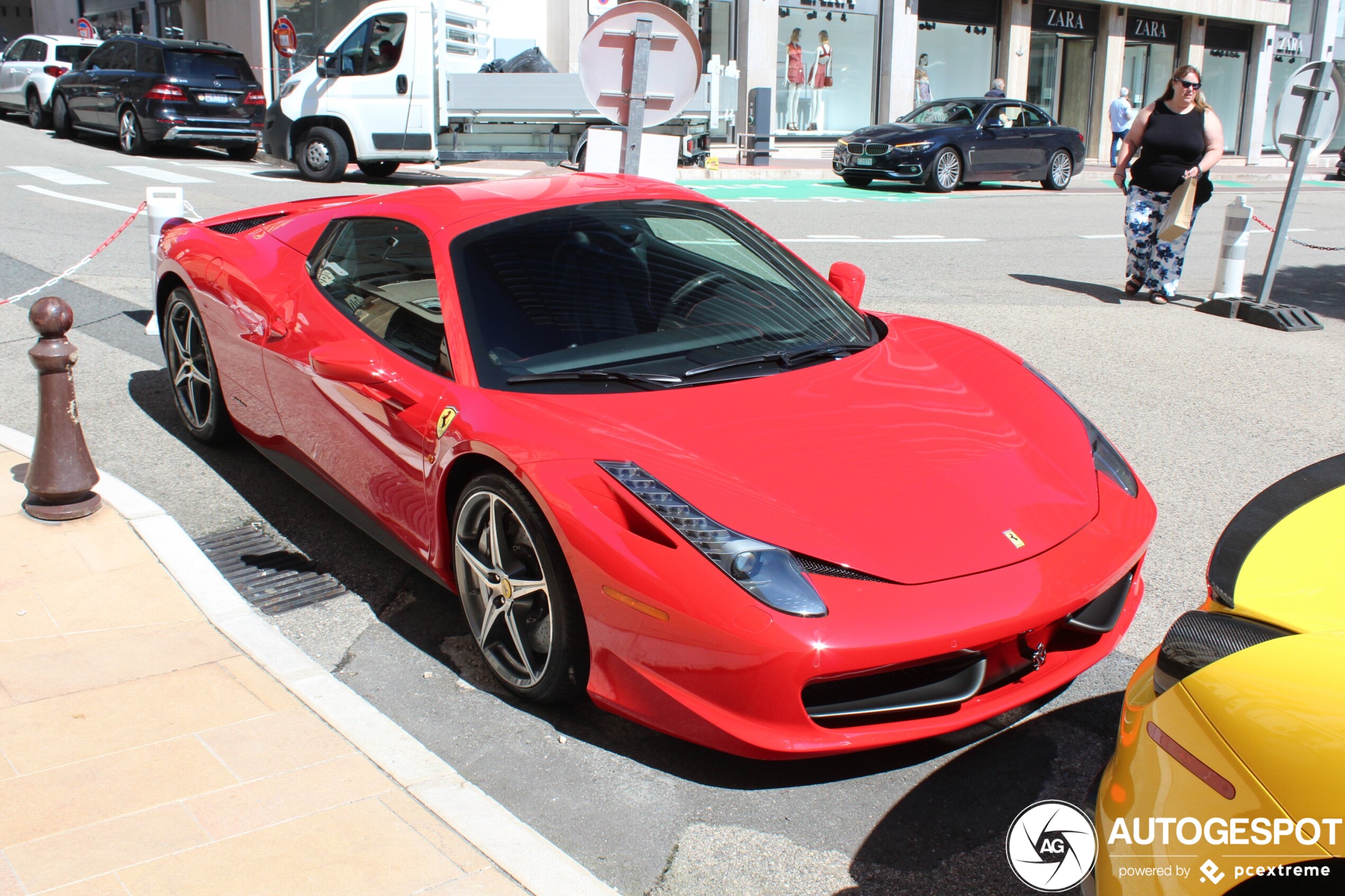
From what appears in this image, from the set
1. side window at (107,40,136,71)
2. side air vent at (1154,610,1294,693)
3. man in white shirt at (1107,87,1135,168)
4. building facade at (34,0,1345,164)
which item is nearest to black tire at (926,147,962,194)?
building facade at (34,0,1345,164)

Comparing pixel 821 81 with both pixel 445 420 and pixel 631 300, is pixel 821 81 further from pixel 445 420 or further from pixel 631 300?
pixel 445 420

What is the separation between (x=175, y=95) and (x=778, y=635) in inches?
744

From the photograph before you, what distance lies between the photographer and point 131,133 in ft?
62.4

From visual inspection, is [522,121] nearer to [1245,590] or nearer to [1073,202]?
[1073,202]

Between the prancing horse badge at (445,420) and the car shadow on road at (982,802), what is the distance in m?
1.58

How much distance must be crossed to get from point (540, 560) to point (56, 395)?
246 centimetres

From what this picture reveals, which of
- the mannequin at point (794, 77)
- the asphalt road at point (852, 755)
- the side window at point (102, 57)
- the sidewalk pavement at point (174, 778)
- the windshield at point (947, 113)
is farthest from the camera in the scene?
the mannequin at point (794, 77)

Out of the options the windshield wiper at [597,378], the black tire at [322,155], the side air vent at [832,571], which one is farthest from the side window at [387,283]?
the black tire at [322,155]

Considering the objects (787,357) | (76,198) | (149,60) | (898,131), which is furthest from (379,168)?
(787,357)

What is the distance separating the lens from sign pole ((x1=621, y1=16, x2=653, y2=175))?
19.8ft

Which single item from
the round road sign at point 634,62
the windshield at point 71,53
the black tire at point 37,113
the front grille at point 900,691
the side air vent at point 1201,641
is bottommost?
the front grille at point 900,691

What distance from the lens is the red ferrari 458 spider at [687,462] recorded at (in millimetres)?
2641

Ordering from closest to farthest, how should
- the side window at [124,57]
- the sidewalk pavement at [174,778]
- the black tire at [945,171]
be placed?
1. the sidewalk pavement at [174,778]
2. the side window at [124,57]
3. the black tire at [945,171]

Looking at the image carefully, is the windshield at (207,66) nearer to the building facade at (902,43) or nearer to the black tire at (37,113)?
the building facade at (902,43)
